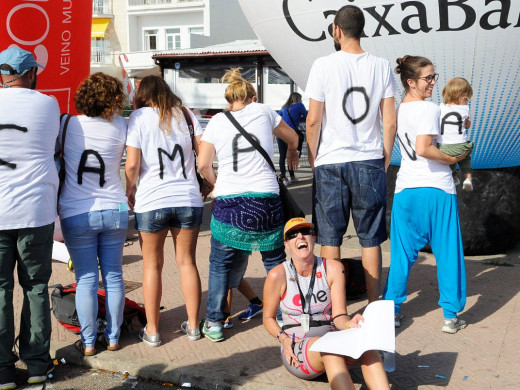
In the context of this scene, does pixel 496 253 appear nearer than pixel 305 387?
No

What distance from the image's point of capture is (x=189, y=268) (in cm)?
451

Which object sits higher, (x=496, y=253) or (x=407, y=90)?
(x=407, y=90)

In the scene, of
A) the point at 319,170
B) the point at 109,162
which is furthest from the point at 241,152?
the point at 109,162

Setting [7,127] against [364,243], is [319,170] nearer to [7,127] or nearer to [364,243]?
[364,243]

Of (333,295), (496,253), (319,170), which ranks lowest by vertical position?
(496,253)

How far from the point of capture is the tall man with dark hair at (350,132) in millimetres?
4352

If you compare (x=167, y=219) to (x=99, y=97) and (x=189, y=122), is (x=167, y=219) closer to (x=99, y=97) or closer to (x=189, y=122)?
(x=189, y=122)

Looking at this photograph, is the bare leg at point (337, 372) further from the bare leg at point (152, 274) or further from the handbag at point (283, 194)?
the bare leg at point (152, 274)

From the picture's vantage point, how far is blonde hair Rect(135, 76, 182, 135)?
428cm

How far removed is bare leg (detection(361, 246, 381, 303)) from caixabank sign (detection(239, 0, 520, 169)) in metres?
1.93

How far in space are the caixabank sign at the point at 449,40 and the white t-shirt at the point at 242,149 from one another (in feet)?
5.71

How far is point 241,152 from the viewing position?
4344mm

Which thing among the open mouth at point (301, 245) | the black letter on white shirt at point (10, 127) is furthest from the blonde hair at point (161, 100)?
the open mouth at point (301, 245)

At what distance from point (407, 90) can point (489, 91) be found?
1503 millimetres
